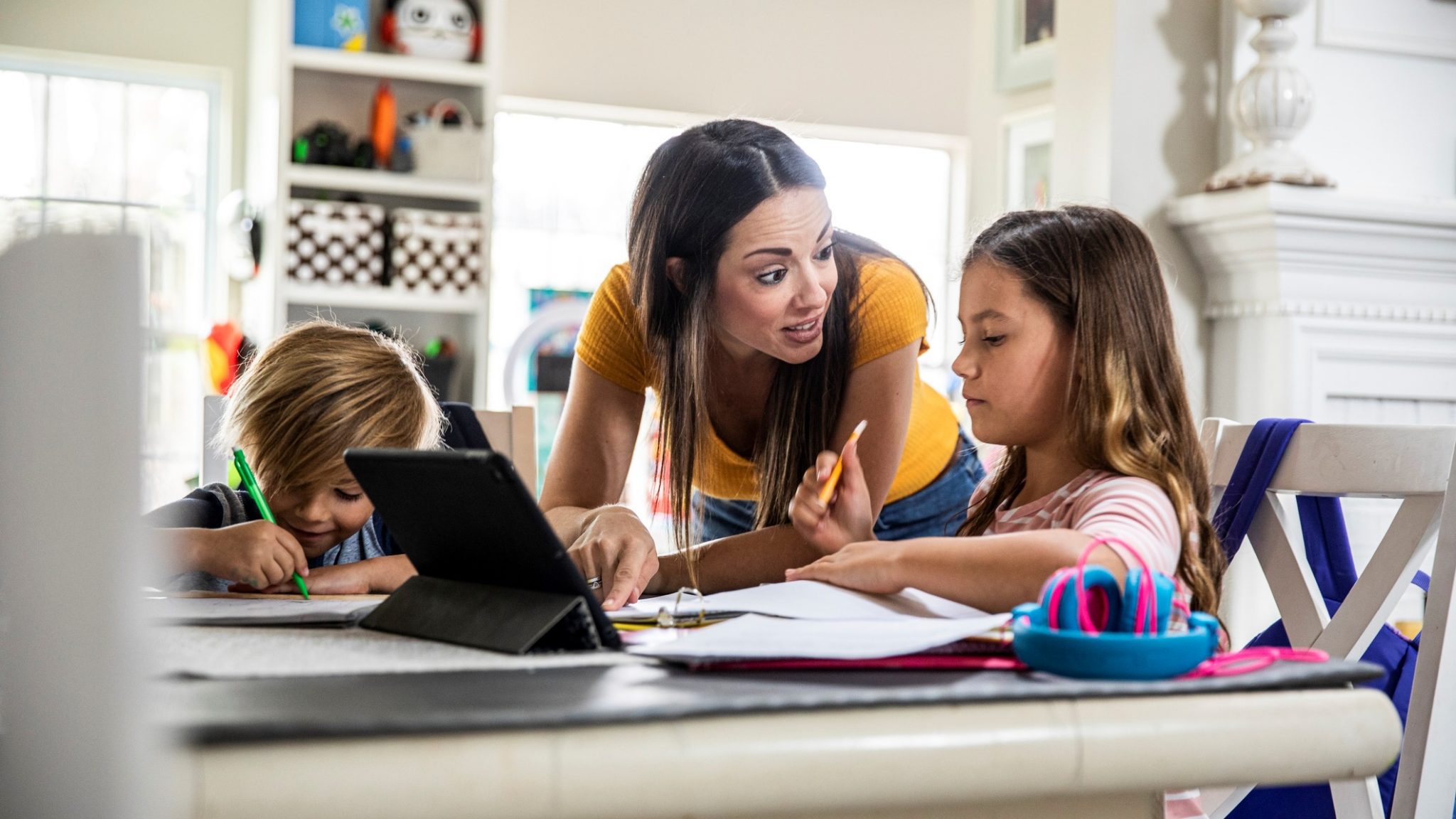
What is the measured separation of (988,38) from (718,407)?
2.78 meters

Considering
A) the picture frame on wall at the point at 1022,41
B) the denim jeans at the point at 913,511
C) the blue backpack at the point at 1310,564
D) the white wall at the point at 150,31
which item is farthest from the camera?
the white wall at the point at 150,31

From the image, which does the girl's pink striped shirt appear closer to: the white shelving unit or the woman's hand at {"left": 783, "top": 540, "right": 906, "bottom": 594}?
the woman's hand at {"left": 783, "top": 540, "right": 906, "bottom": 594}

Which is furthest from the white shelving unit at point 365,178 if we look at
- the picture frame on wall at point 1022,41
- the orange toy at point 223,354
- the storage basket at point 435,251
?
the picture frame on wall at point 1022,41

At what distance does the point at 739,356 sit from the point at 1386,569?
684 mm

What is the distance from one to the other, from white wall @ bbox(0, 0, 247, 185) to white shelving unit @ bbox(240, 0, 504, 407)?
0.86 metres

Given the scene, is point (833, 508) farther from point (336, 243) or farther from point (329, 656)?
point (336, 243)

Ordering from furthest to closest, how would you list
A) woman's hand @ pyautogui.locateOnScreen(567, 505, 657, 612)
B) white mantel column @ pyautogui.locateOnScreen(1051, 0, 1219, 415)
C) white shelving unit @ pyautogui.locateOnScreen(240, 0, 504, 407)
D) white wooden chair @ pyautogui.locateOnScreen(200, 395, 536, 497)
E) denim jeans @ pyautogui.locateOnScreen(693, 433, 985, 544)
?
white shelving unit @ pyautogui.locateOnScreen(240, 0, 504, 407), white mantel column @ pyautogui.locateOnScreen(1051, 0, 1219, 415), white wooden chair @ pyautogui.locateOnScreen(200, 395, 536, 497), denim jeans @ pyautogui.locateOnScreen(693, 433, 985, 544), woman's hand @ pyautogui.locateOnScreen(567, 505, 657, 612)

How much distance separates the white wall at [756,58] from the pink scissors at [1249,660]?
5.23m

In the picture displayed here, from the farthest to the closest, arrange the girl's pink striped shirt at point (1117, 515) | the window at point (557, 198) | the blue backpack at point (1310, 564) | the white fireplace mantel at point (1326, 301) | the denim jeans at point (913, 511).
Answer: the window at point (557, 198), the white fireplace mantel at point (1326, 301), the denim jeans at point (913, 511), the blue backpack at point (1310, 564), the girl's pink striped shirt at point (1117, 515)

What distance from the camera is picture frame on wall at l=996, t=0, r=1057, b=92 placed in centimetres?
380

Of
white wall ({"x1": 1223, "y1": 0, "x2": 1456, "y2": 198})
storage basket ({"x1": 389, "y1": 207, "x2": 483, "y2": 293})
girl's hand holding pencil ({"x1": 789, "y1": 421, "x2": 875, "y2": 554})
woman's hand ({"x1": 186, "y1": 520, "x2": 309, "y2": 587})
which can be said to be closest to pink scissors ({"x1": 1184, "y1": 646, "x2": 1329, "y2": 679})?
girl's hand holding pencil ({"x1": 789, "y1": 421, "x2": 875, "y2": 554})

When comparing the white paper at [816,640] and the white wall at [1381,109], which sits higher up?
the white wall at [1381,109]

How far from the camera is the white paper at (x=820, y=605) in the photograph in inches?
28.2

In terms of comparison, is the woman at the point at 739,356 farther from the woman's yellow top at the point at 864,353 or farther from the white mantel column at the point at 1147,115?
the white mantel column at the point at 1147,115
